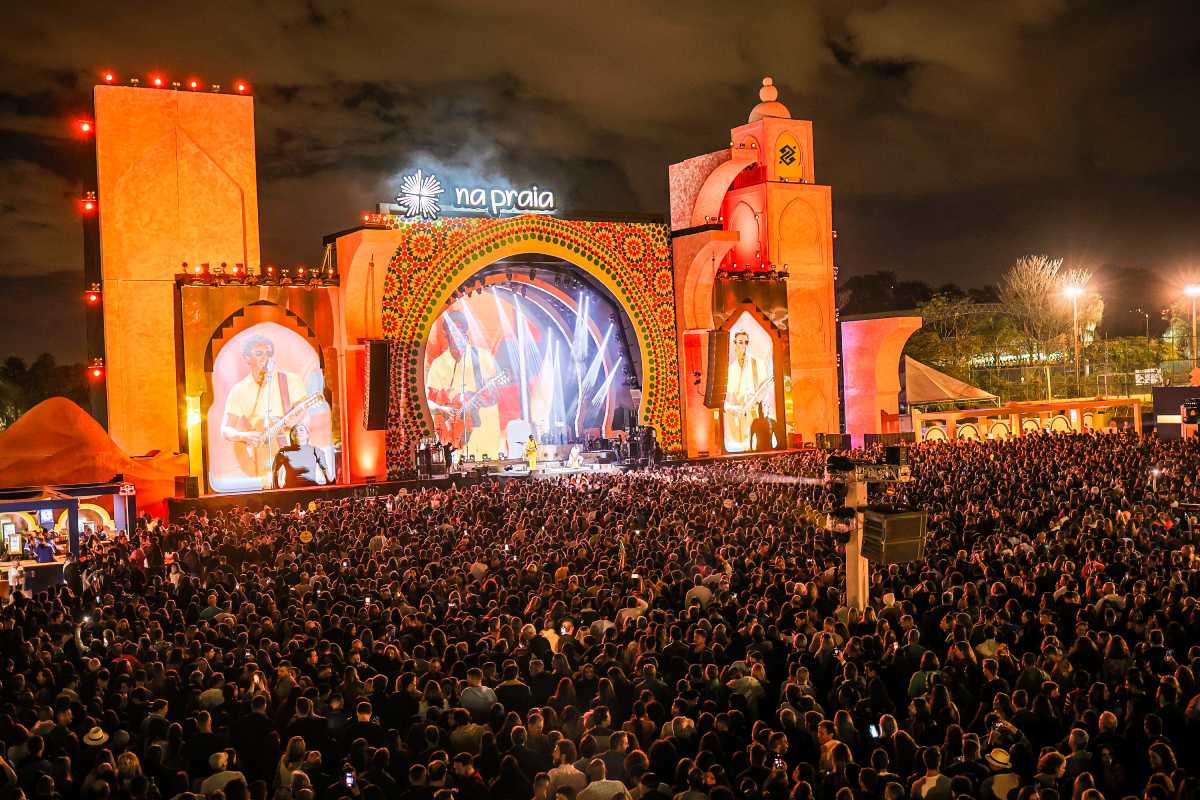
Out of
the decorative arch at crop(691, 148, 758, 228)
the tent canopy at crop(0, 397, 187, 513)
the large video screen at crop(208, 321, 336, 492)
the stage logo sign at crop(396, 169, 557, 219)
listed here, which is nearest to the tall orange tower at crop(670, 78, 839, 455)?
the decorative arch at crop(691, 148, 758, 228)

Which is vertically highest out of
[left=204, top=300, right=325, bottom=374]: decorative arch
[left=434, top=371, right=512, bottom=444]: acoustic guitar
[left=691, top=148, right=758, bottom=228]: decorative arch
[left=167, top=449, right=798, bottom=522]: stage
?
[left=691, top=148, right=758, bottom=228]: decorative arch

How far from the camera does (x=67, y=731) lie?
877 centimetres

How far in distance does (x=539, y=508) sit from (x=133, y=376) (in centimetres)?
1499

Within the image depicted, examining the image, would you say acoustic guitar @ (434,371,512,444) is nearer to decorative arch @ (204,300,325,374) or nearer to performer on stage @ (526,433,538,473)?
performer on stage @ (526,433,538,473)

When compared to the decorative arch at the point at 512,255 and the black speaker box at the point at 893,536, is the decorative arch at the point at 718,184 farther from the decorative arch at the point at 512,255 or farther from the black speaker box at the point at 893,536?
the black speaker box at the point at 893,536

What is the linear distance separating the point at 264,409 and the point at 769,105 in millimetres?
18735

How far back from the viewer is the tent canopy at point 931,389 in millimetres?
43219

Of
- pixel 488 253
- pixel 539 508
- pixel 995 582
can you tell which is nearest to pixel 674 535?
pixel 539 508

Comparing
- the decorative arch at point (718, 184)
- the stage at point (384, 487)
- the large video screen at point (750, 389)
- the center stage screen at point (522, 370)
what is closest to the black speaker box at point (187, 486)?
the stage at point (384, 487)

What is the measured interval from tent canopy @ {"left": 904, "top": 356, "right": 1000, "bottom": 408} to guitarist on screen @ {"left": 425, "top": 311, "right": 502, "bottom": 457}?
1507 cm

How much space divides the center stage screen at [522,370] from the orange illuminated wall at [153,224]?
784 cm

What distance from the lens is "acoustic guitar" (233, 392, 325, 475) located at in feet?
97.8

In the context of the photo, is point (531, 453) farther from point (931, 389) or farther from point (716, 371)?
point (931, 389)

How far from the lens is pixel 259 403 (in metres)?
30.2
